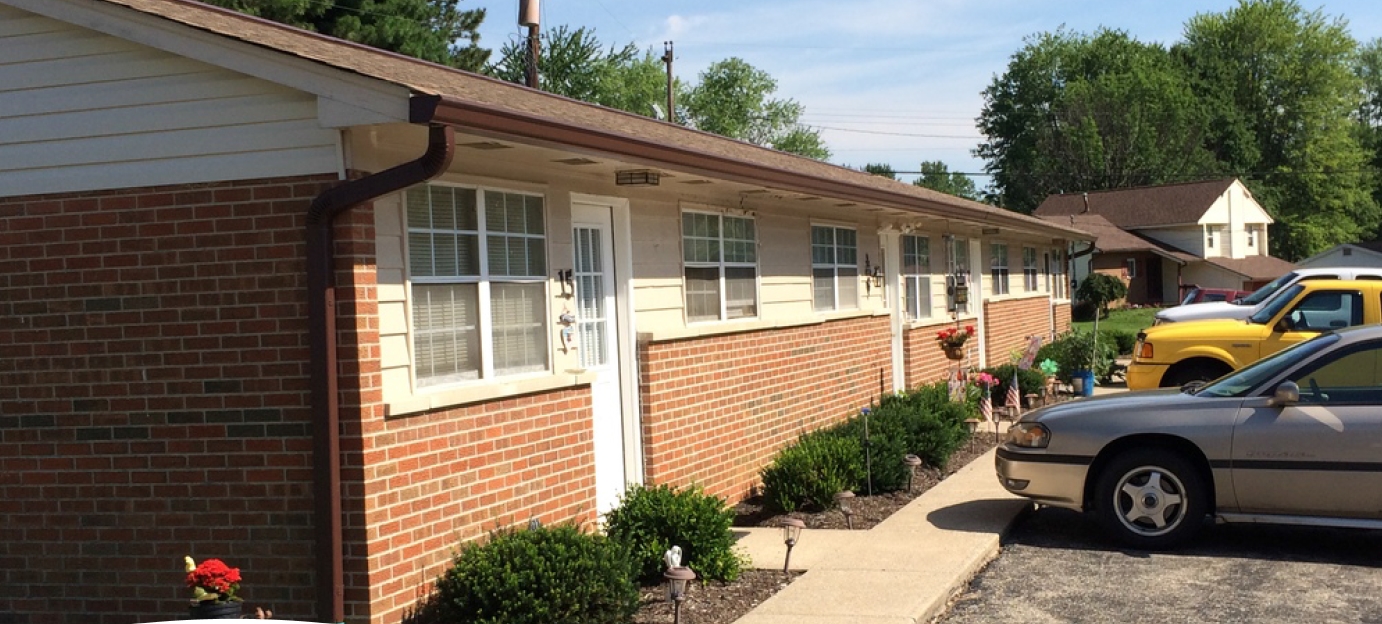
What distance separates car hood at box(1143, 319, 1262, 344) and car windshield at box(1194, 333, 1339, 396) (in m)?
4.65

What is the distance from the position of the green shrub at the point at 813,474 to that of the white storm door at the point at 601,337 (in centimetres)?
154

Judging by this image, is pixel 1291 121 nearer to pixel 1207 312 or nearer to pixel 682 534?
pixel 1207 312

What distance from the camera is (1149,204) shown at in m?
57.1

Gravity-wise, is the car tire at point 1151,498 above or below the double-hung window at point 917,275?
below

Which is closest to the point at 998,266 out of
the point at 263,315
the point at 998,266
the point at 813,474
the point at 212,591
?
the point at 998,266

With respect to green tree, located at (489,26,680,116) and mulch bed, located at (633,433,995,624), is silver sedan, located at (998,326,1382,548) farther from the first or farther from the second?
green tree, located at (489,26,680,116)

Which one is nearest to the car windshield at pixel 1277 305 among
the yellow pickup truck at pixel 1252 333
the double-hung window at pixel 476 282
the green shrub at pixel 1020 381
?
the yellow pickup truck at pixel 1252 333

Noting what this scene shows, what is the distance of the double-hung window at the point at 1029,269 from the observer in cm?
2336

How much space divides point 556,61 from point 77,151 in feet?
136

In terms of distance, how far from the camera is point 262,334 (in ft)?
20.4

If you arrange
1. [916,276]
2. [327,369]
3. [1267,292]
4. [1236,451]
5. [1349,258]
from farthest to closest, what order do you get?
[1349,258], [1267,292], [916,276], [1236,451], [327,369]

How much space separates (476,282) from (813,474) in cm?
386

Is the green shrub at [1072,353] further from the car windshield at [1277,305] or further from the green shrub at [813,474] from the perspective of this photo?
the green shrub at [813,474]

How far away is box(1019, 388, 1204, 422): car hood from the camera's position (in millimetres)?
8484
